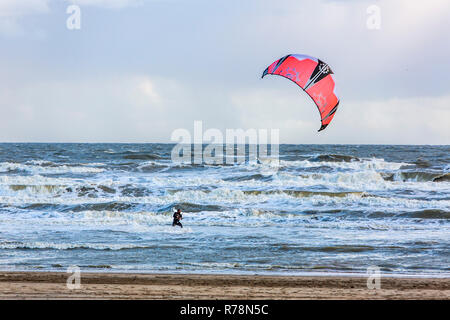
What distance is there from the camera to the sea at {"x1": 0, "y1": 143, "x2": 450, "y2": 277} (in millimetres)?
10258

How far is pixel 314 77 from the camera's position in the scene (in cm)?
1251

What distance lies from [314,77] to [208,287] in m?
6.26

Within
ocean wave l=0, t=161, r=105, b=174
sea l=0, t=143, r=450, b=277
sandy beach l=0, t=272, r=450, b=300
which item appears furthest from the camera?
ocean wave l=0, t=161, r=105, b=174

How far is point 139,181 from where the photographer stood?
90.6 ft

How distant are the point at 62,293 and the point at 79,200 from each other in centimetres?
1491

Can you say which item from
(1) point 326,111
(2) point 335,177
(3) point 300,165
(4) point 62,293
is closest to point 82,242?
(4) point 62,293
